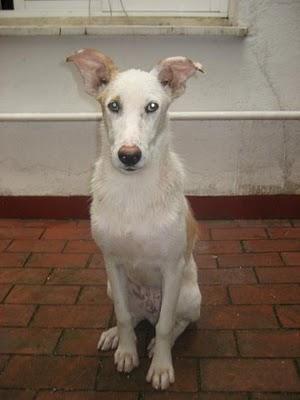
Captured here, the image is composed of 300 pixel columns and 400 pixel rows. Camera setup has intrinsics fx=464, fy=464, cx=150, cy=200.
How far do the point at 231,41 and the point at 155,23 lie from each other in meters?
0.54

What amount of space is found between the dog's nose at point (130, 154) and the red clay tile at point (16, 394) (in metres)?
1.03

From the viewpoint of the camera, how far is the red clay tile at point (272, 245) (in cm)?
304

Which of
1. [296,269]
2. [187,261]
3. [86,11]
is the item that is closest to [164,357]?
[187,261]

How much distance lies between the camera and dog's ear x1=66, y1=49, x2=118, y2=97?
180cm

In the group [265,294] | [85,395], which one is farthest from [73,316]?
[265,294]

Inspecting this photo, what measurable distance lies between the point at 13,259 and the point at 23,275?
0.80 ft

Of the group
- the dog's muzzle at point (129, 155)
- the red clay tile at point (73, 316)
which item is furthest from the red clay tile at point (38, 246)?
the dog's muzzle at point (129, 155)

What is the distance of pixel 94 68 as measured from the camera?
1.84 m

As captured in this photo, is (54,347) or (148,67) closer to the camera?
(54,347)

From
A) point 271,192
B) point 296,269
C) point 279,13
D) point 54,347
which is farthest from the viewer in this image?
point 271,192

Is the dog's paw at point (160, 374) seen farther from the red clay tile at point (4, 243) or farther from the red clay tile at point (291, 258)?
the red clay tile at point (4, 243)

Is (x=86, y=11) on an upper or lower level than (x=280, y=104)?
upper

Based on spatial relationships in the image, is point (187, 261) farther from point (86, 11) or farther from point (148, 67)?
point (86, 11)

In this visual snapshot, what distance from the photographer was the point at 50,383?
6.31 ft
